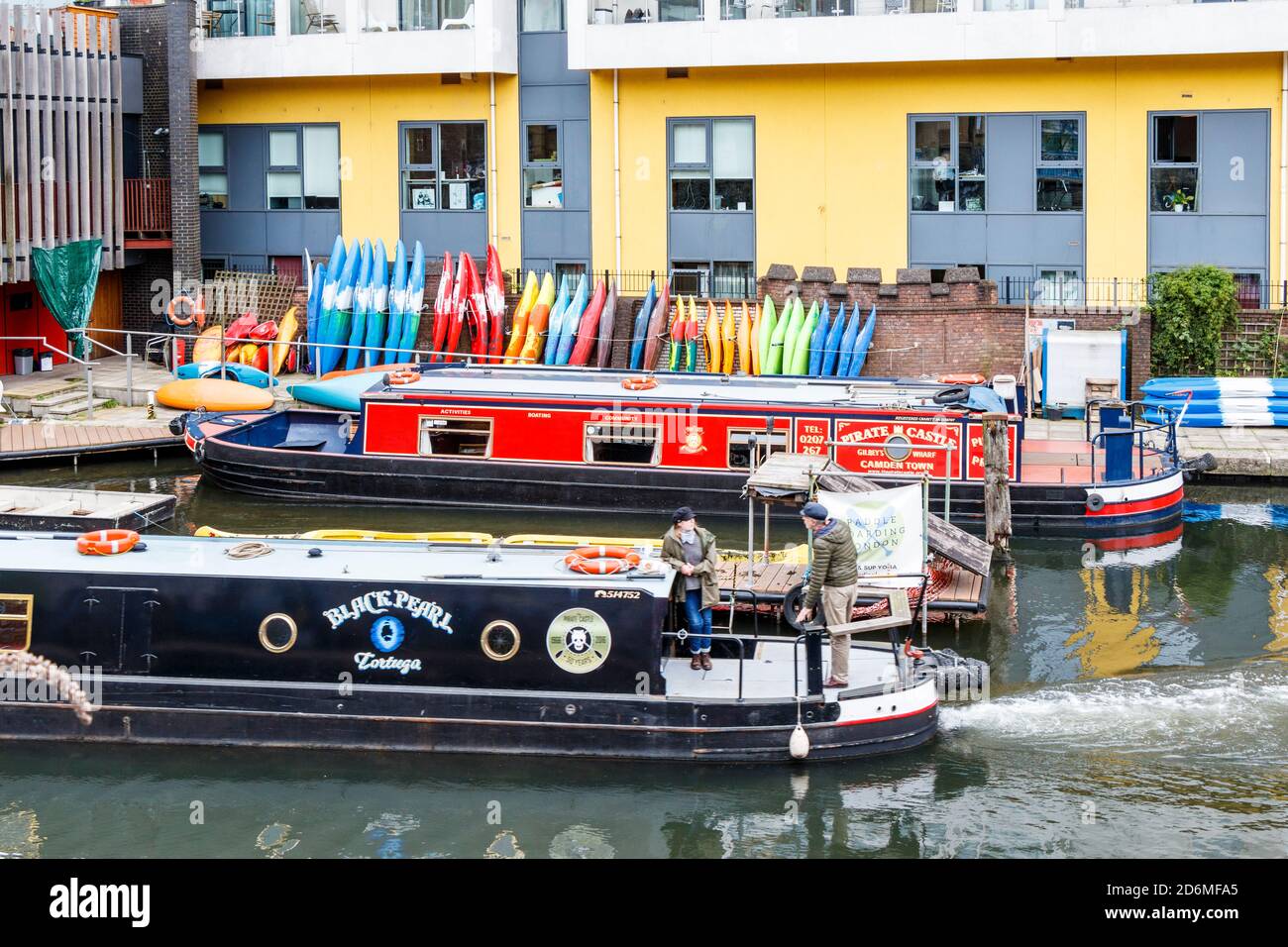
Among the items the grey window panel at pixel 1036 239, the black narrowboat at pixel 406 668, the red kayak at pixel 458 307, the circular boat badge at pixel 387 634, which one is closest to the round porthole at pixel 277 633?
the black narrowboat at pixel 406 668

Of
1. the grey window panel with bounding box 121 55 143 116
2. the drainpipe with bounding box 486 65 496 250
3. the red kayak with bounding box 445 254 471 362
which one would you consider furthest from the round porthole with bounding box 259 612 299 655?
the grey window panel with bounding box 121 55 143 116

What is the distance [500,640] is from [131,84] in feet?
85.4

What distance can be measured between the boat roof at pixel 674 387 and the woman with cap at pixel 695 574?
9788 millimetres

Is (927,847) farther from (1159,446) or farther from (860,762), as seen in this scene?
(1159,446)

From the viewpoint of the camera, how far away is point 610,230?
37.2 metres

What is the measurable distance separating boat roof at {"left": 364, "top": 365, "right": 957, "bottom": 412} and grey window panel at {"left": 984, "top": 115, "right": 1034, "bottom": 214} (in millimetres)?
8335

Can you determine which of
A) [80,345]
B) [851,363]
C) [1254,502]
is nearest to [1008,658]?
[1254,502]

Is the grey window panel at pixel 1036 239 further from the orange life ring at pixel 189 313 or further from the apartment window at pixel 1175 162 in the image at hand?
the orange life ring at pixel 189 313

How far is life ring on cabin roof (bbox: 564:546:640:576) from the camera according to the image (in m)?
16.0

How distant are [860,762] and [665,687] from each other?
6.34ft

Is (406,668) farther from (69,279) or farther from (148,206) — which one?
(148,206)

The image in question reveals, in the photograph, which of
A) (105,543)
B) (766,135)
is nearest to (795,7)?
(766,135)

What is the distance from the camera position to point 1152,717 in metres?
17.2

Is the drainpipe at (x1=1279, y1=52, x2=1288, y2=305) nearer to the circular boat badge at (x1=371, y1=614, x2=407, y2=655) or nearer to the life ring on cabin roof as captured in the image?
the life ring on cabin roof
